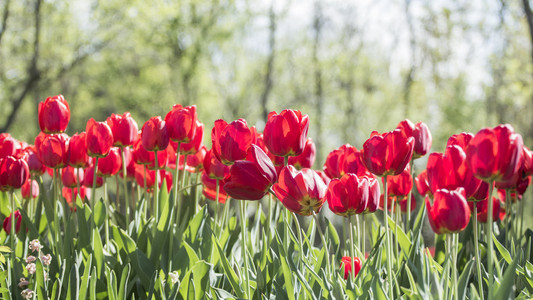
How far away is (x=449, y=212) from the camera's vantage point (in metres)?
1.35

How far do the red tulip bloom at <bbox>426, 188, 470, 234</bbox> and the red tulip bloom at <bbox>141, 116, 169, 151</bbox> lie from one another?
3.65 ft

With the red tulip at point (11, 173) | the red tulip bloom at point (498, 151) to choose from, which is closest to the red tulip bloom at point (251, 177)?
the red tulip bloom at point (498, 151)

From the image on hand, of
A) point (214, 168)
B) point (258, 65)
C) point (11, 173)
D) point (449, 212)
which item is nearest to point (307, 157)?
point (214, 168)

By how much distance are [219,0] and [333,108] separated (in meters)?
9.26

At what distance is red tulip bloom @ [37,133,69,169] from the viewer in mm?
2086

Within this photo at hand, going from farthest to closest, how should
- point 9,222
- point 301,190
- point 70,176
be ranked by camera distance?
point 70,176
point 9,222
point 301,190

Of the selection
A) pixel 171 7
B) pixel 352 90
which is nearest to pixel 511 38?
pixel 352 90

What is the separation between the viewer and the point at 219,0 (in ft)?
55.3

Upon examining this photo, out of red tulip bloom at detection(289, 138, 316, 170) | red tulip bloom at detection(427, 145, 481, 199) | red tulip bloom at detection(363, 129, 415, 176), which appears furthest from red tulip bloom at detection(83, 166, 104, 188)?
red tulip bloom at detection(427, 145, 481, 199)

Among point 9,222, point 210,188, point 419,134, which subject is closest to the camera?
point 419,134

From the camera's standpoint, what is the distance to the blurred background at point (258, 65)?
14.9m

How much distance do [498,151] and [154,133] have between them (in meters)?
1.30

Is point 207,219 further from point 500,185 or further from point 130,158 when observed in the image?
point 500,185

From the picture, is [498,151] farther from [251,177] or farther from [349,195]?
[251,177]
